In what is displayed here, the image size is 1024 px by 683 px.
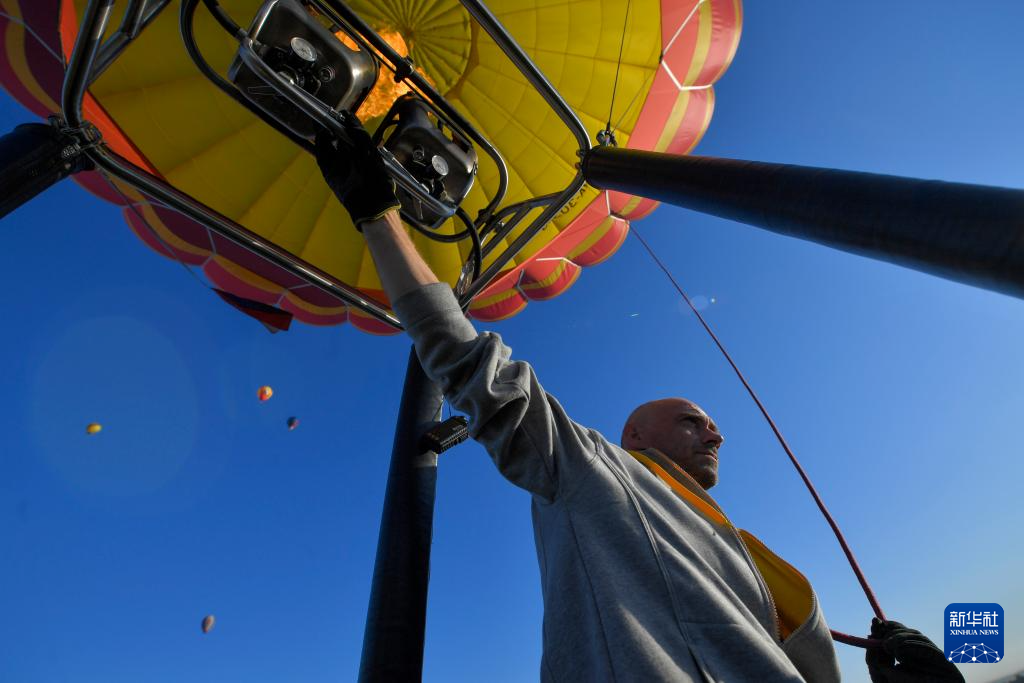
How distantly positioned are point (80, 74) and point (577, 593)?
220 centimetres

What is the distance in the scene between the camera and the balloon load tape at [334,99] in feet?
6.43

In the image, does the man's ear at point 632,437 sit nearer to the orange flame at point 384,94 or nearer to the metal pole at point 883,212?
the metal pole at point 883,212

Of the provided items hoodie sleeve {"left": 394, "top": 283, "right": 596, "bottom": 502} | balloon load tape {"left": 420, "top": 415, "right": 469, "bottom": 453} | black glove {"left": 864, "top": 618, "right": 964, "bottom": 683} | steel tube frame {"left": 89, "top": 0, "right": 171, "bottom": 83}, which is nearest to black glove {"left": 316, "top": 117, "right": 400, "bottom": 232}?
hoodie sleeve {"left": 394, "top": 283, "right": 596, "bottom": 502}

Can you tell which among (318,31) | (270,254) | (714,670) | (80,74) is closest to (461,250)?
(270,254)

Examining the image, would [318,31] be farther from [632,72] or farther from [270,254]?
[632,72]

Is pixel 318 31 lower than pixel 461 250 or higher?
lower

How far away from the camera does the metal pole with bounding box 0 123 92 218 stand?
74.8 inches

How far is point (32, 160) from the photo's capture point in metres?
1.98

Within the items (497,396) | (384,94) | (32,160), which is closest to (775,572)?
(497,396)

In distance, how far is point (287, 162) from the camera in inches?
173

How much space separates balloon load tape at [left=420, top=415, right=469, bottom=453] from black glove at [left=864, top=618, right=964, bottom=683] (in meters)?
1.56

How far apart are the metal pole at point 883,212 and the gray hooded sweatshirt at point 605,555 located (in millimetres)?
651

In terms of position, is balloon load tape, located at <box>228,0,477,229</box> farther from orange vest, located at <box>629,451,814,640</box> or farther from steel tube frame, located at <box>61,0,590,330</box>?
orange vest, located at <box>629,451,814,640</box>

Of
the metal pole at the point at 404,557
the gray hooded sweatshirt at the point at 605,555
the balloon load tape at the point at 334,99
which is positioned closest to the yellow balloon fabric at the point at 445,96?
the balloon load tape at the point at 334,99
